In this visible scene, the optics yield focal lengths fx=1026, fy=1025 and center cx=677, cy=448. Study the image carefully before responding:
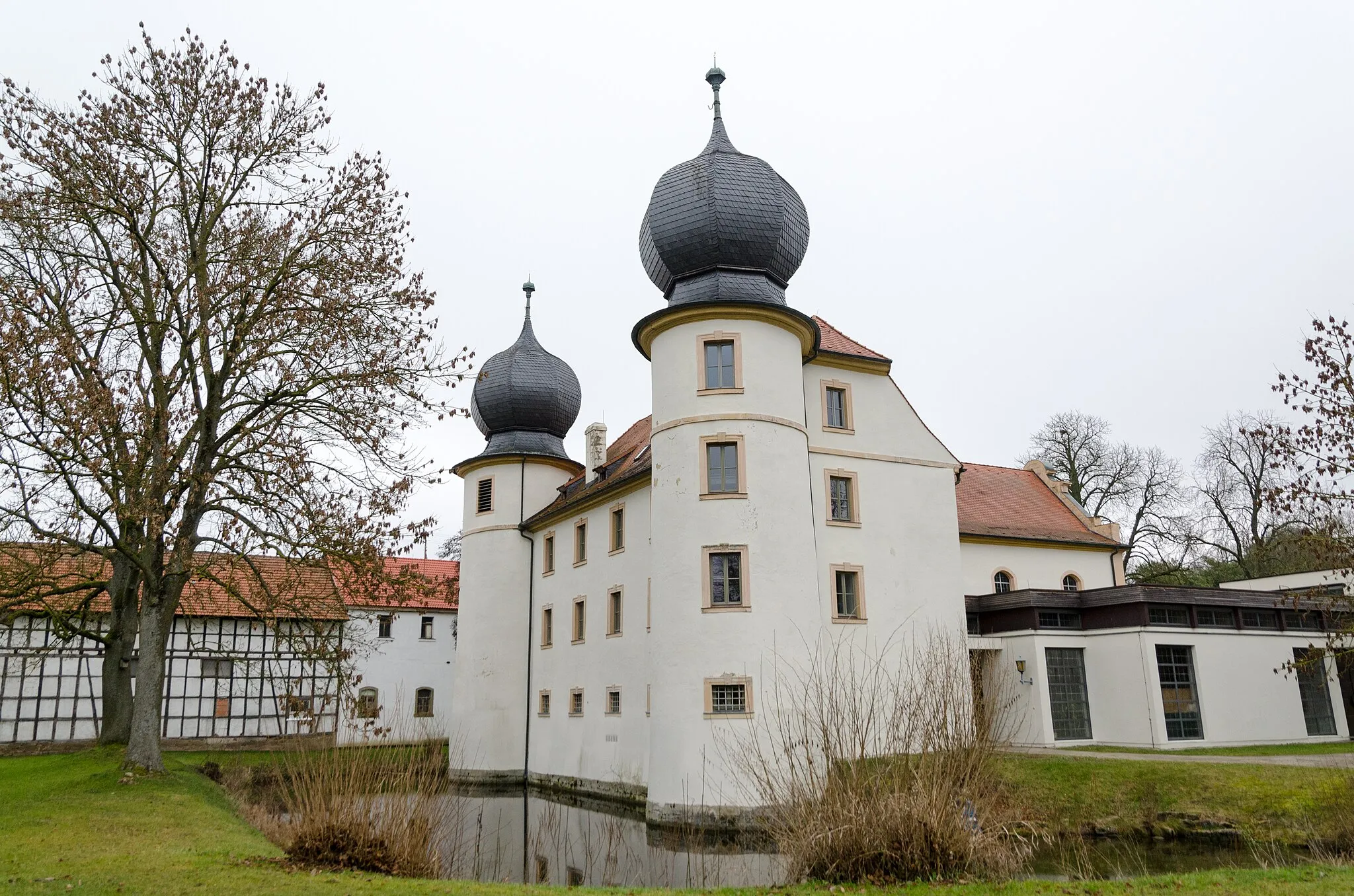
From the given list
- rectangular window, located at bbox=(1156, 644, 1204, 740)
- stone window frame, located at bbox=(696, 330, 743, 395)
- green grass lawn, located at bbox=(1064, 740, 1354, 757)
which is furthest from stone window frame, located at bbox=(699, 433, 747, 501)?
rectangular window, located at bbox=(1156, 644, 1204, 740)

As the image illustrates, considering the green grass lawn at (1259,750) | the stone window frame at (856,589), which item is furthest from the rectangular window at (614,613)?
the green grass lawn at (1259,750)

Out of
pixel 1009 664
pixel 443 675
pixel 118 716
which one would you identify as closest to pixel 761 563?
pixel 1009 664

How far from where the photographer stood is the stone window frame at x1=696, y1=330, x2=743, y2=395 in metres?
18.9

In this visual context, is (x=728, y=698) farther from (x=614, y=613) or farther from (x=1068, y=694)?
(x=1068, y=694)

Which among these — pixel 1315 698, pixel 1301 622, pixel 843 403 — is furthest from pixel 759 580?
pixel 1315 698

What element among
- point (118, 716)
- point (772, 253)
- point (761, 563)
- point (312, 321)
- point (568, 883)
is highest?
point (772, 253)

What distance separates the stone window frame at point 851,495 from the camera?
2077 cm

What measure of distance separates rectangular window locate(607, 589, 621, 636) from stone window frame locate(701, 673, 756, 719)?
5.54 m

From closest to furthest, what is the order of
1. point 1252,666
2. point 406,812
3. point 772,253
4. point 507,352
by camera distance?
point 406,812 < point 772,253 < point 1252,666 < point 507,352

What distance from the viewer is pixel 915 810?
8367 mm

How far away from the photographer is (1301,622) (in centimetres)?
2273

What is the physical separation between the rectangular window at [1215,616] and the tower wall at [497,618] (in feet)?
52.3

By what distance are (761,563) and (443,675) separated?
22.2m

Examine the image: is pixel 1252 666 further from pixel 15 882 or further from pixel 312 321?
pixel 15 882
